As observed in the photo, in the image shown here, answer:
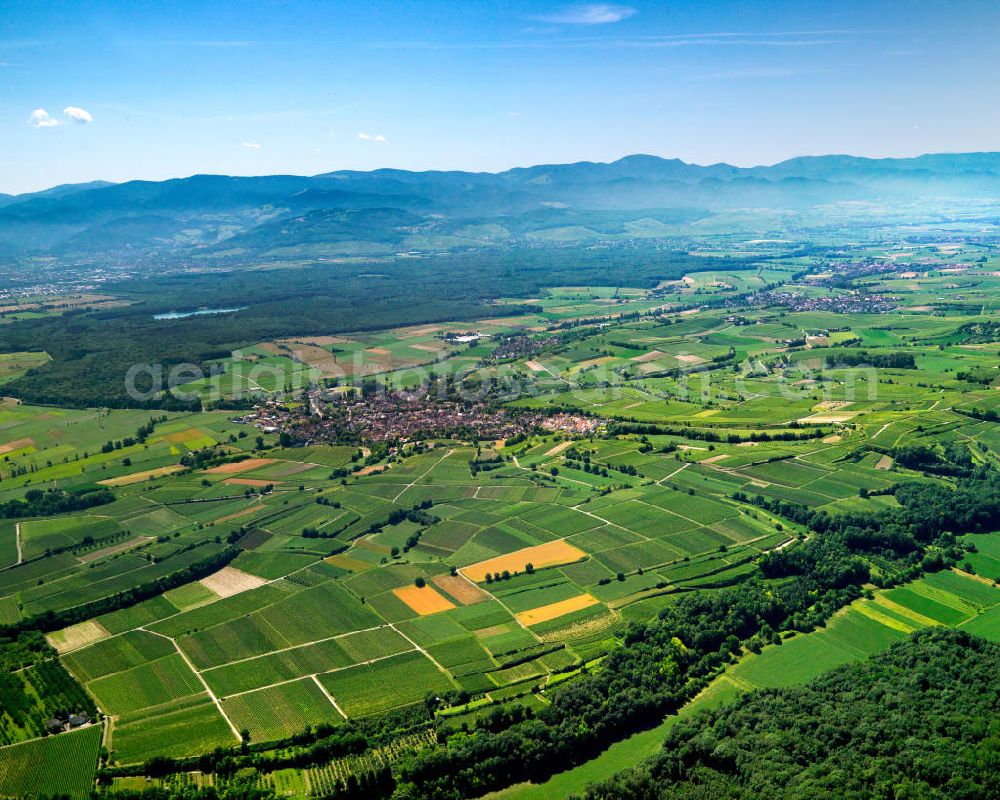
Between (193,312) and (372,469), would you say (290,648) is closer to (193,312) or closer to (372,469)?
(372,469)

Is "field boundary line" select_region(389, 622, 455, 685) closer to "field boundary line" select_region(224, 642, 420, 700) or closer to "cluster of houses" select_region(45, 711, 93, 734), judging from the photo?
"field boundary line" select_region(224, 642, 420, 700)

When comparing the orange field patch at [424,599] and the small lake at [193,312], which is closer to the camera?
the orange field patch at [424,599]

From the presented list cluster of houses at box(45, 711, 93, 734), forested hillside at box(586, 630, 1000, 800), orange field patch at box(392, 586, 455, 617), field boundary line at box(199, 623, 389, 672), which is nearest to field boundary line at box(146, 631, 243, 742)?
field boundary line at box(199, 623, 389, 672)

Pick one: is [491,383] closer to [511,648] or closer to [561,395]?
[561,395]

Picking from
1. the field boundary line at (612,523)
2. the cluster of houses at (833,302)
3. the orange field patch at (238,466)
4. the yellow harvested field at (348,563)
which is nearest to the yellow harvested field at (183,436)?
the orange field patch at (238,466)

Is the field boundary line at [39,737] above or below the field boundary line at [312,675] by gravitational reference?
above

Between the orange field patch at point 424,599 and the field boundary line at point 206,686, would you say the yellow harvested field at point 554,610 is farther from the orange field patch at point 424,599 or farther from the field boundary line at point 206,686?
the field boundary line at point 206,686

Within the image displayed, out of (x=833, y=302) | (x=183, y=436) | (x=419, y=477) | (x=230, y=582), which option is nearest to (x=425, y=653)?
(x=230, y=582)
